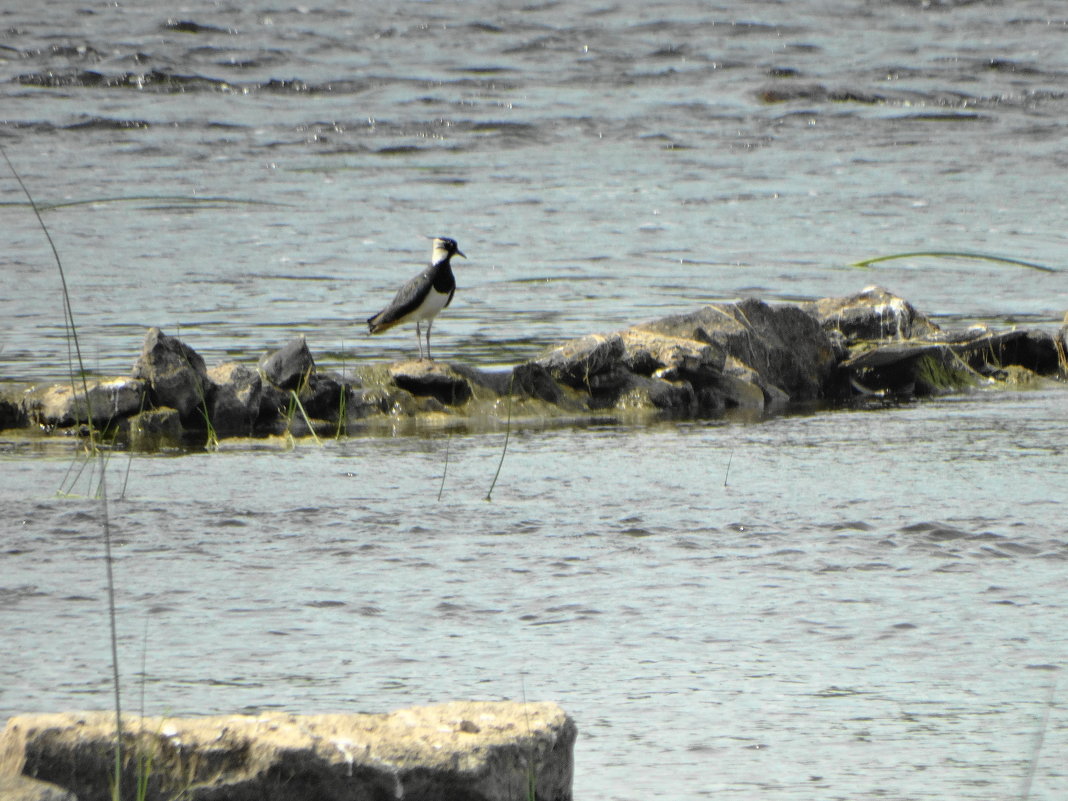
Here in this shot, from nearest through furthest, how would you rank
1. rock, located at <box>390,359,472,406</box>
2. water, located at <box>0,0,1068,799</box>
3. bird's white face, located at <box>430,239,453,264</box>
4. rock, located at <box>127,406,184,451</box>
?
water, located at <box>0,0,1068,799</box>, rock, located at <box>127,406,184,451</box>, rock, located at <box>390,359,472,406</box>, bird's white face, located at <box>430,239,453,264</box>

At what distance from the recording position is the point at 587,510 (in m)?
4.90

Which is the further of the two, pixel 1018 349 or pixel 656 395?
pixel 1018 349

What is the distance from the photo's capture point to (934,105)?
27891mm

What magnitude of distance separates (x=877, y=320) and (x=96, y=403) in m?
4.31

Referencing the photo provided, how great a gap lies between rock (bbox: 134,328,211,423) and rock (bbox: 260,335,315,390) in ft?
1.00

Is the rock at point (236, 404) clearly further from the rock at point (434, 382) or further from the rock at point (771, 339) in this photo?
the rock at point (771, 339)

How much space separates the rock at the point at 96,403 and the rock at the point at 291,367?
0.57 metres

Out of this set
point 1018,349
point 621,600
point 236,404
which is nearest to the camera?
point 621,600

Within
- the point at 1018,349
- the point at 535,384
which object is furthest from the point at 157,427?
the point at 1018,349

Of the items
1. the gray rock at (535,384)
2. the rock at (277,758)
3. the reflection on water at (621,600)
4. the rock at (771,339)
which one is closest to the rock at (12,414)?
the reflection on water at (621,600)

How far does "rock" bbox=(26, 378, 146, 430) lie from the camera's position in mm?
6676

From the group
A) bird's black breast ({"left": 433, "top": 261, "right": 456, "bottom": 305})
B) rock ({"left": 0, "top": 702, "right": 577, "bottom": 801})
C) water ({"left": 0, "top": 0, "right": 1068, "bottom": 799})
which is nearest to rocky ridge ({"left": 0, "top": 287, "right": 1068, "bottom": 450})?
water ({"left": 0, "top": 0, "right": 1068, "bottom": 799})

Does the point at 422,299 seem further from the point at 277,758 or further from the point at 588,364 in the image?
the point at 277,758

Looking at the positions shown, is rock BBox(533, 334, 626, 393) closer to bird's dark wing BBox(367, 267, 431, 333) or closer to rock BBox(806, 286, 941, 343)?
bird's dark wing BBox(367, 267, 431, 333)
